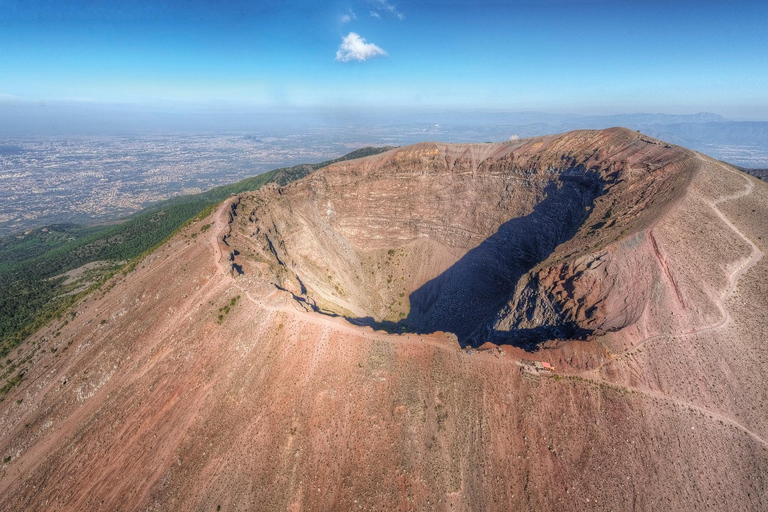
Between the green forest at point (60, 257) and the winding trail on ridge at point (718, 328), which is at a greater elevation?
the winding trail on ridge at point (718, 328)

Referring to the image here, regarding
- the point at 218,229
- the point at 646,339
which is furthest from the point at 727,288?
the point at 218,229

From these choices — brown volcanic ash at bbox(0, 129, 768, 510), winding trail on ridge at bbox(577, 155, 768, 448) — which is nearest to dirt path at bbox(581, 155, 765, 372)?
winding trail on ridge at bbox(577, 155, 768, 448)

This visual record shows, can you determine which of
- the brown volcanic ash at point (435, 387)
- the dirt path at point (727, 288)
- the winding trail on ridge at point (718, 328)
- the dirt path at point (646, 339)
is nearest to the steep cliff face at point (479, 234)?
the brown volcanic ash at point (435, 387)

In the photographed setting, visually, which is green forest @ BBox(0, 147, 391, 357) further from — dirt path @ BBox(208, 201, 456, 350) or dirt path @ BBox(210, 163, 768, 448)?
dirt path @ BBox(210, 163, 768, 448)

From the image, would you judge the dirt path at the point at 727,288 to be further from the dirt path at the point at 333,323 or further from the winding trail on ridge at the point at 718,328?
the dirt path at the point at 333,323

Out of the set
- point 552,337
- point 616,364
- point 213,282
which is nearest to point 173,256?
point 213,282

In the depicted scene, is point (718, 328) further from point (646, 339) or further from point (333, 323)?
point (333, 323)

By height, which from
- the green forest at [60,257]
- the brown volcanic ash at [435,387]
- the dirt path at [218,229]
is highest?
the dirt path at [218,229]

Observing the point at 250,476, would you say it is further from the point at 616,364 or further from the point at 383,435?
the point at 616,364
